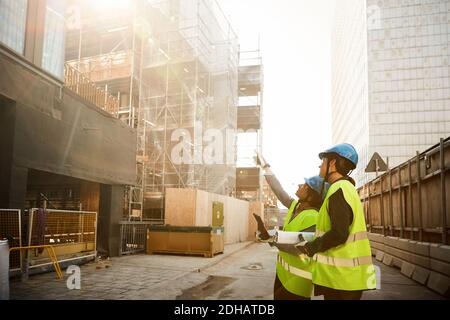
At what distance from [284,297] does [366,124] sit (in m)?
96.7

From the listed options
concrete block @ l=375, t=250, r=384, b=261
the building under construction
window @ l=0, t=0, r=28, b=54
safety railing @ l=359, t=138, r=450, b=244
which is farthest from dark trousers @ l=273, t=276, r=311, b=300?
the building under construction

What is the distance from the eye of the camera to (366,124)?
93.0 metres

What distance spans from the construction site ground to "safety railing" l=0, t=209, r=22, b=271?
0.45 meters

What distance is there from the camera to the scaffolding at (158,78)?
74.0 ft

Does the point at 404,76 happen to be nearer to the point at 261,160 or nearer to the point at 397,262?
the point at 397,262

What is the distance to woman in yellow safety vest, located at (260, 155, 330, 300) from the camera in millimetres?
3475

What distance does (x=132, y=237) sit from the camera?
1383 centimetres

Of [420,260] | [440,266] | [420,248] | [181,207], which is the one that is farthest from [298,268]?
[181,207]

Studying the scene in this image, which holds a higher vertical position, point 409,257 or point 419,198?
point 419,198

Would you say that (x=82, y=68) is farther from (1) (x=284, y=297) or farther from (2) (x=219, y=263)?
(1) (x=284, y=297)

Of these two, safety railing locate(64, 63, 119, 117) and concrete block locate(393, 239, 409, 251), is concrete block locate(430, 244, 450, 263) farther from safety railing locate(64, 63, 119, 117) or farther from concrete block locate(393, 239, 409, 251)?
safety railing locate(64, 63, 119, 117)

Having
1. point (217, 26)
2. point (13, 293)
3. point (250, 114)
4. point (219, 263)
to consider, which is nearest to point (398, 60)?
point (250, 114)

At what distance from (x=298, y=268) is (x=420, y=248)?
671 centimetres

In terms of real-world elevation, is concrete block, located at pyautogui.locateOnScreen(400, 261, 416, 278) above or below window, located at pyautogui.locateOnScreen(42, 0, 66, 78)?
below
